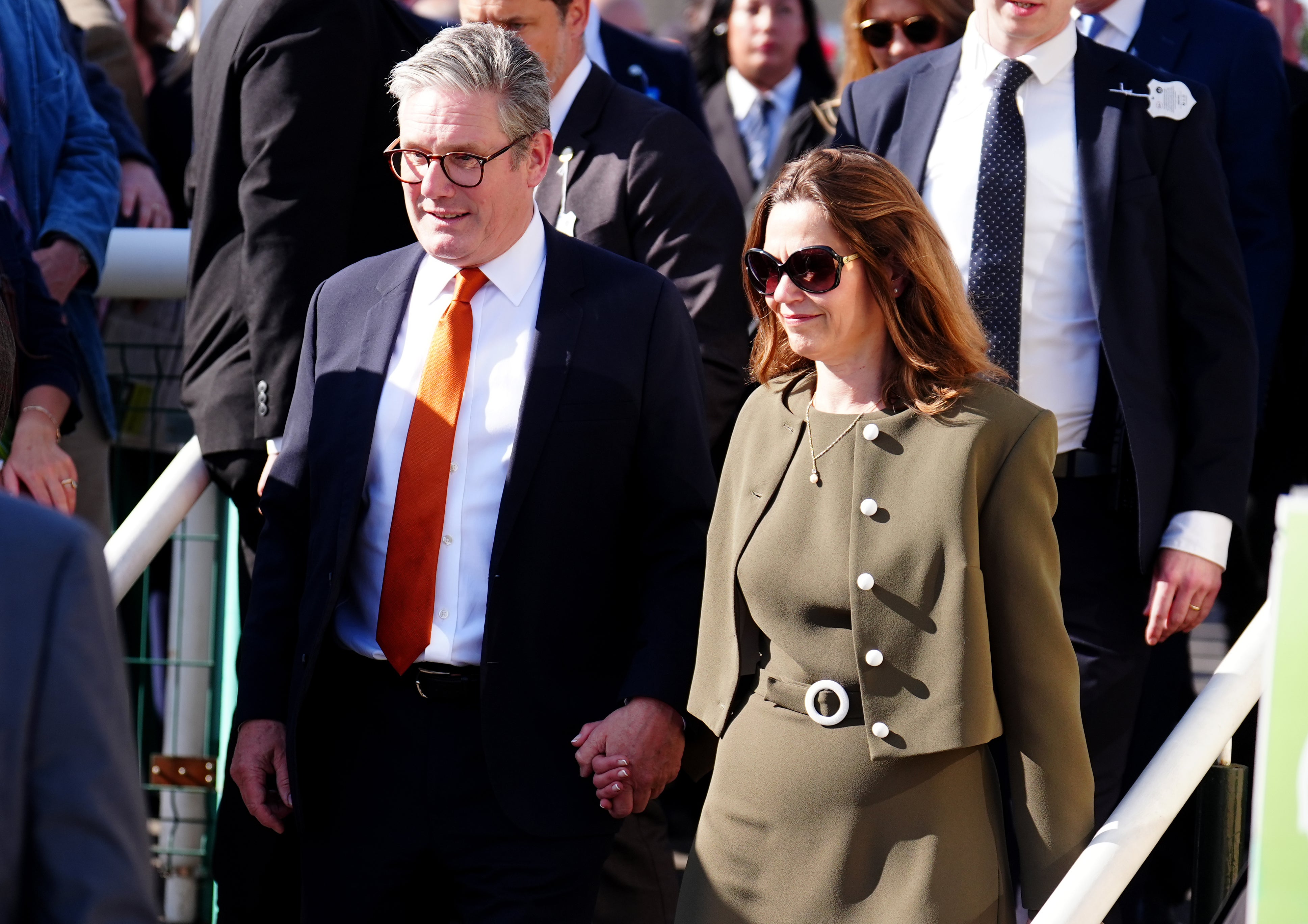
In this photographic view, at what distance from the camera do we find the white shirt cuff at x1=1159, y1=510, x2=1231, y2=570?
10.8 ft

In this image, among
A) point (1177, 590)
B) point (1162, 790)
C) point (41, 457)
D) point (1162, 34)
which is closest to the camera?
point (1162, 790)

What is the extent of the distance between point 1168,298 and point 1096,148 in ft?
1.14

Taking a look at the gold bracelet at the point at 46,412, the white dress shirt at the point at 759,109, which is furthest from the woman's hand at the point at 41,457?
the white dress shirt at the point at 759,109

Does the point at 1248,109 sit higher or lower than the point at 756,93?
higher

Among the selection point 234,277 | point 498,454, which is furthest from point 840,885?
point 234,277

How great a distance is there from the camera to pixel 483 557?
2.85 metres

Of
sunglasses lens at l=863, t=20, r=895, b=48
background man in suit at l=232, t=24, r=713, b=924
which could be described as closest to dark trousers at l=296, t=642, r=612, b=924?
background man in suit at l=232, t=24, r=713, b=924

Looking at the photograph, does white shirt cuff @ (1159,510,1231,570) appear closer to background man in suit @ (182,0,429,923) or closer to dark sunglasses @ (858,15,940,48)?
dark sunglasses @ (858,15,940,48)

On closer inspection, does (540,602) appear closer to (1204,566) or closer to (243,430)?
(243,430)

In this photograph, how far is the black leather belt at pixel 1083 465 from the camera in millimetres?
3342

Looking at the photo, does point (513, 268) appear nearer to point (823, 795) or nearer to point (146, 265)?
point (823, 795)

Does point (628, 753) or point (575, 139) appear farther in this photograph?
point (575, 139)

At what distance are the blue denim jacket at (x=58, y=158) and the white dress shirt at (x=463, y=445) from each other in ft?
4.85

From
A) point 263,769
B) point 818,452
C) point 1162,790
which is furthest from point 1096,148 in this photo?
point 263,769
